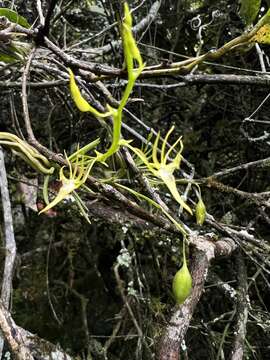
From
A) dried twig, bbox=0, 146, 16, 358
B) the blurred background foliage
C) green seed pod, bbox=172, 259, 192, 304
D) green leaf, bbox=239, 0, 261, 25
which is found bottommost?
the blurred background foliage

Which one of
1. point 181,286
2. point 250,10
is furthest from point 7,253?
point 250,10

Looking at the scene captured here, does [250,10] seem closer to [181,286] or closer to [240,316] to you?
[181,286]

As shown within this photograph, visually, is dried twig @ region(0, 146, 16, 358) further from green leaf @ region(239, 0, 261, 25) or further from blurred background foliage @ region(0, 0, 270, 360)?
green leaf @ region(239, 0, 261, 25)

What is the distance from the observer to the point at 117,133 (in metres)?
0.32

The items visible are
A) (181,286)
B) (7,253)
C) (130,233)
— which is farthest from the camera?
(130,233)

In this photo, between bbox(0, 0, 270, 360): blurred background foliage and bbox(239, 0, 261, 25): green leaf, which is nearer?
bbox(239, 0, 261, 25): green leaf

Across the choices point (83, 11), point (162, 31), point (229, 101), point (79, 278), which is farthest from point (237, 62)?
point (79, 278)

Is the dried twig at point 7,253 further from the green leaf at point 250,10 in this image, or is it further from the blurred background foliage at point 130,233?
the green leaf at point 250,10

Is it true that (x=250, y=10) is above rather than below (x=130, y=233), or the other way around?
above

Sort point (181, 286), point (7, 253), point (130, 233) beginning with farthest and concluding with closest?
point (130, 233)
point (7, 253)
point (181, 286)

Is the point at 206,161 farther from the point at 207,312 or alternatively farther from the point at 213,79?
the point at 213,79

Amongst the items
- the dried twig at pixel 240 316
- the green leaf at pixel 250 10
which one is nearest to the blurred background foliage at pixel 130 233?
the dried twig at pixel 240 316

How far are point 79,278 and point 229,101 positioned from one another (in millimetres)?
602

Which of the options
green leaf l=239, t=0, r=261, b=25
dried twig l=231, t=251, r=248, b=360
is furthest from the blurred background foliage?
green leaf l=239, t=0, r=261, b=25
